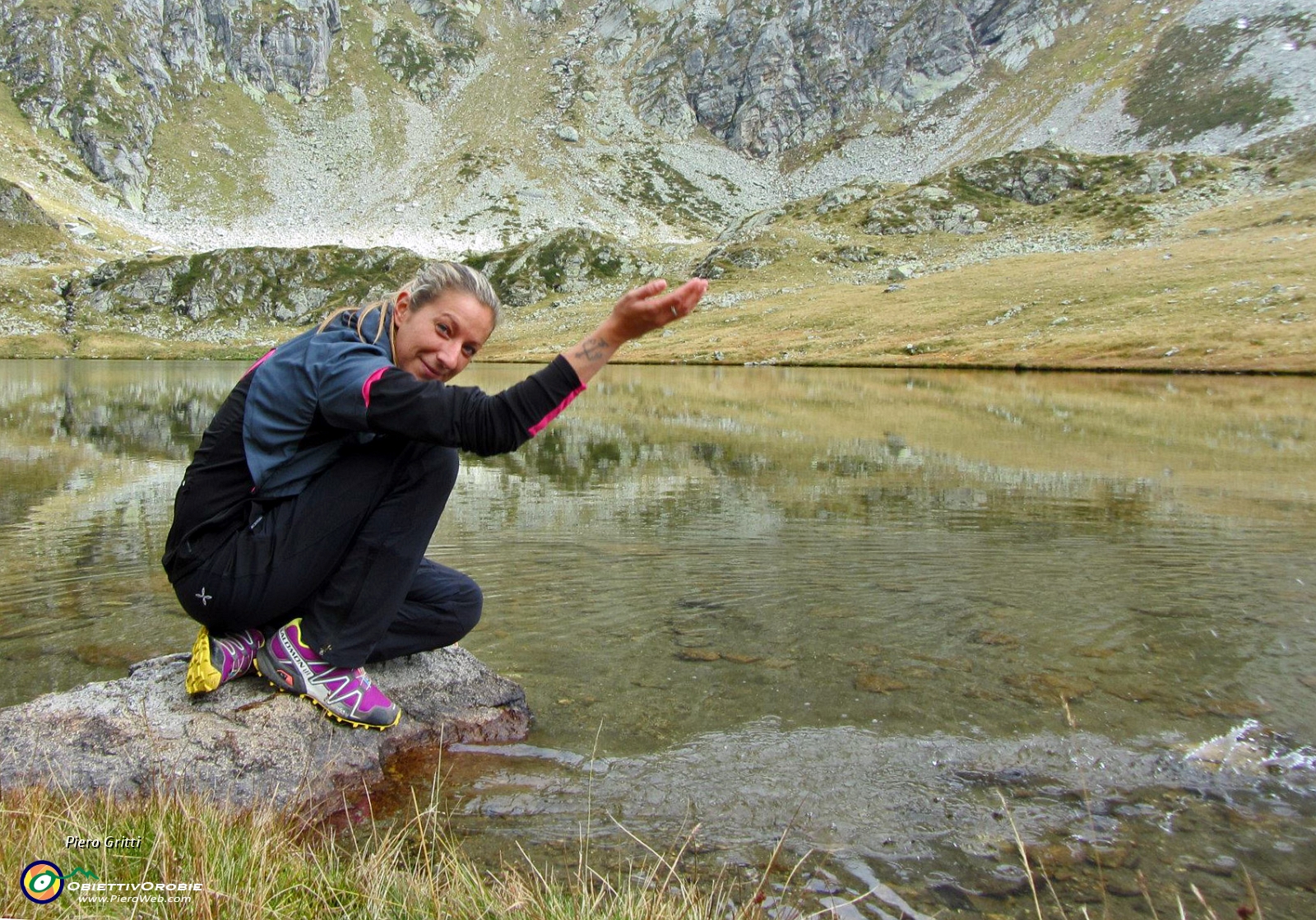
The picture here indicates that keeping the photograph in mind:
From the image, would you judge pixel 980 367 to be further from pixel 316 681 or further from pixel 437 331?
pixel 316 681

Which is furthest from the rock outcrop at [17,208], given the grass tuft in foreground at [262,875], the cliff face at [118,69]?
the grass tuft in foreground at [262,875]

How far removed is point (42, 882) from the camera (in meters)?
2.46

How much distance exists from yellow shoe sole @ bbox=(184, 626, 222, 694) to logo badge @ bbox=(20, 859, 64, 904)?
1.68 m

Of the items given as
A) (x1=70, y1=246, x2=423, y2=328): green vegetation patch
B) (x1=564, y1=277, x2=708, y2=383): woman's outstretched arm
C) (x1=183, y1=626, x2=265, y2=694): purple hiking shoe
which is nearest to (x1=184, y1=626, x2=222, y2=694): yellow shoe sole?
(x1=183, y1=626, x2=265, y2=694): purple hiking shoe

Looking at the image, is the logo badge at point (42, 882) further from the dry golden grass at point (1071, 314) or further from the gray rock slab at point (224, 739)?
the dry golden grass at point (1071, 314)

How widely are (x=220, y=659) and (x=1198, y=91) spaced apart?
18164 centimetres

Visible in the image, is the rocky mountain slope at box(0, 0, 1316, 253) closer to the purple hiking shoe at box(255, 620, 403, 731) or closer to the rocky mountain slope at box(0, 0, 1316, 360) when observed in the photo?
the rocky mountain slope at box(0, 0, 1316, 360)

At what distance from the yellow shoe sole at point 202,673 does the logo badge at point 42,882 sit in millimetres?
1678

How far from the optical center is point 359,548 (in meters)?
4.30

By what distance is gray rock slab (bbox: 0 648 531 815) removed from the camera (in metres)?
3.82

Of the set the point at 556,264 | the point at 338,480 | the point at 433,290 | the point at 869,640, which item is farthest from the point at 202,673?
the point at 556,264

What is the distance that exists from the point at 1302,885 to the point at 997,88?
212383 mm

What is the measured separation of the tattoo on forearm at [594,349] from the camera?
359cm

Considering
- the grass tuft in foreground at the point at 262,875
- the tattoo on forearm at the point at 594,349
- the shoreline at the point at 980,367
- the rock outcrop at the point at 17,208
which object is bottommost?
the shoreline at the point at 980,367
